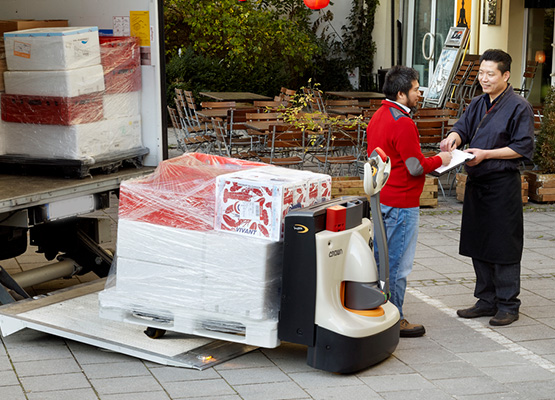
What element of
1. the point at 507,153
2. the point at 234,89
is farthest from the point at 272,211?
the point at 234,89

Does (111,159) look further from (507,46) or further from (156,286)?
(507,46)

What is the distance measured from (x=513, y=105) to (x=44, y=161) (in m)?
3.42

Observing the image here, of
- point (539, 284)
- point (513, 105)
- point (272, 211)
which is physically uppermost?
point (513, 105)

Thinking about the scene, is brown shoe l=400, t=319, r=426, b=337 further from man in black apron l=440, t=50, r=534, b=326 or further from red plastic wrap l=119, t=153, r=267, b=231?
red plastic wrap l=119, t=153, r=267, b=231

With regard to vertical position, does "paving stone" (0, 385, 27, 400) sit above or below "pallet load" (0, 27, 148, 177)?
below

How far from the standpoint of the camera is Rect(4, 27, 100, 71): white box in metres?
5.97

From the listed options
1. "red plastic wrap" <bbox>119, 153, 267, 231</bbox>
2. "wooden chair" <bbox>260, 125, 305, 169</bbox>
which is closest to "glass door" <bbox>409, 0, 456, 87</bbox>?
"wooden chair" <bbox>260, 125, 305, 169</bbox>

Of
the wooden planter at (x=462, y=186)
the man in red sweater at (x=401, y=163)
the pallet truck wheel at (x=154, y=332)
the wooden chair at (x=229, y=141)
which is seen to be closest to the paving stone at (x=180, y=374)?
the pallet truck wheel at (x=154, y=332)

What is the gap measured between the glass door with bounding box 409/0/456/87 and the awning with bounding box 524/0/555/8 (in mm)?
1872

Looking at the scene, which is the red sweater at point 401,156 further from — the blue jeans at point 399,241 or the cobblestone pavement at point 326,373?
the cobblestone pavement at point 326,373

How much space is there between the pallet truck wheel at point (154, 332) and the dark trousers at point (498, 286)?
2410 millimetres

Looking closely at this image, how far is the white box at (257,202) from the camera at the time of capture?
190 inches

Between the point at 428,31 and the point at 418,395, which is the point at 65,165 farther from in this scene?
the point at 428,31

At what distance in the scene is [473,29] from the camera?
16.9 meters
